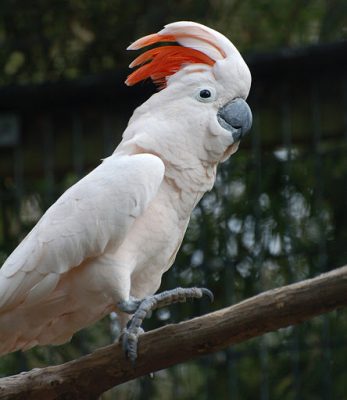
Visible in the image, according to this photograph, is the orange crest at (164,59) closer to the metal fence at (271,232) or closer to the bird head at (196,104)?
the bird head at (196,104)

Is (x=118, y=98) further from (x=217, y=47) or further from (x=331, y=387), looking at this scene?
(x=331, y=387)

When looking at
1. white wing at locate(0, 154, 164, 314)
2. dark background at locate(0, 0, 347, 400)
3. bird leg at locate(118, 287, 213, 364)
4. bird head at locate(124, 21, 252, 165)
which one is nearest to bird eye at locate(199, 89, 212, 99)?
bird head at locate(124, 21, 252, 165)

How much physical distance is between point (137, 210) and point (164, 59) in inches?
23.2

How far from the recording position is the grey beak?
2951 millimetres

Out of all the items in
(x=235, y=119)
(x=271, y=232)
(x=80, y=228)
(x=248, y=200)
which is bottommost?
(x=271, y=232)

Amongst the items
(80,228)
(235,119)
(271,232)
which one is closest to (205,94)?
(235,119)

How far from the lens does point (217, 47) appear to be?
9.84ft

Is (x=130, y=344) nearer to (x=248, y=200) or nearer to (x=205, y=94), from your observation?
(x=205, y=94)

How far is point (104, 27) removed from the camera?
15.3 ft

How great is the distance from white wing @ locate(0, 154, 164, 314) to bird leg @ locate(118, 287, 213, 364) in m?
0.18

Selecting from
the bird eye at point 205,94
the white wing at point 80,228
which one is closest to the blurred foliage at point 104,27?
the bird eye at point 205,94

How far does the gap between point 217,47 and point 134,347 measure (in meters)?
1.03

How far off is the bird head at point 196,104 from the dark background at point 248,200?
94cm

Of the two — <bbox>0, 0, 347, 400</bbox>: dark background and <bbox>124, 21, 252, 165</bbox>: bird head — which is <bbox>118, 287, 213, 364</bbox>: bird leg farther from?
<bbox>0, 0, 347, 400</bbox>: dark background
